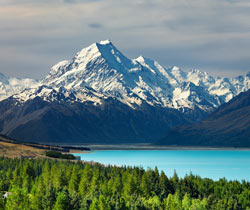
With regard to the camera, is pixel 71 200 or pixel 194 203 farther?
pixel 194 203

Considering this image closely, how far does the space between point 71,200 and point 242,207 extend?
60.4 metres

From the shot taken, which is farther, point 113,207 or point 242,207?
point 242,207

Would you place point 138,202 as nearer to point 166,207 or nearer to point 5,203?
point 166,207

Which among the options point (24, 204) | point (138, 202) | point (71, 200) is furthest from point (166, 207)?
point (24, 204)

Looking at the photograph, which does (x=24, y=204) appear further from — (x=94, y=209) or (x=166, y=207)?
(x=166, y=207)

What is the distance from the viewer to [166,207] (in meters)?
179

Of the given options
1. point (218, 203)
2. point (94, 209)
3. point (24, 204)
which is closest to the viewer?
point (94, 209)

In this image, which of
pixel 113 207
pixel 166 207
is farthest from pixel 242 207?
pixel 113 207

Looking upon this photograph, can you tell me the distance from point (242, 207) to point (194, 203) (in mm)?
17461

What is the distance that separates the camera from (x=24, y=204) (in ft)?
552

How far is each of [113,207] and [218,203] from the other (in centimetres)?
3860

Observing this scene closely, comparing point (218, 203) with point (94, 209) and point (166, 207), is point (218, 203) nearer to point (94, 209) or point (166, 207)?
point (166, 207)

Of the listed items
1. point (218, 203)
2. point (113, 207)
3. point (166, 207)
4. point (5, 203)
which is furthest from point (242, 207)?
point (5, 203)

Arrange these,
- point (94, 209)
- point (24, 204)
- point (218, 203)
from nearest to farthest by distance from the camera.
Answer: point (94, 209) → point (24, 204) → point (218, 203)
